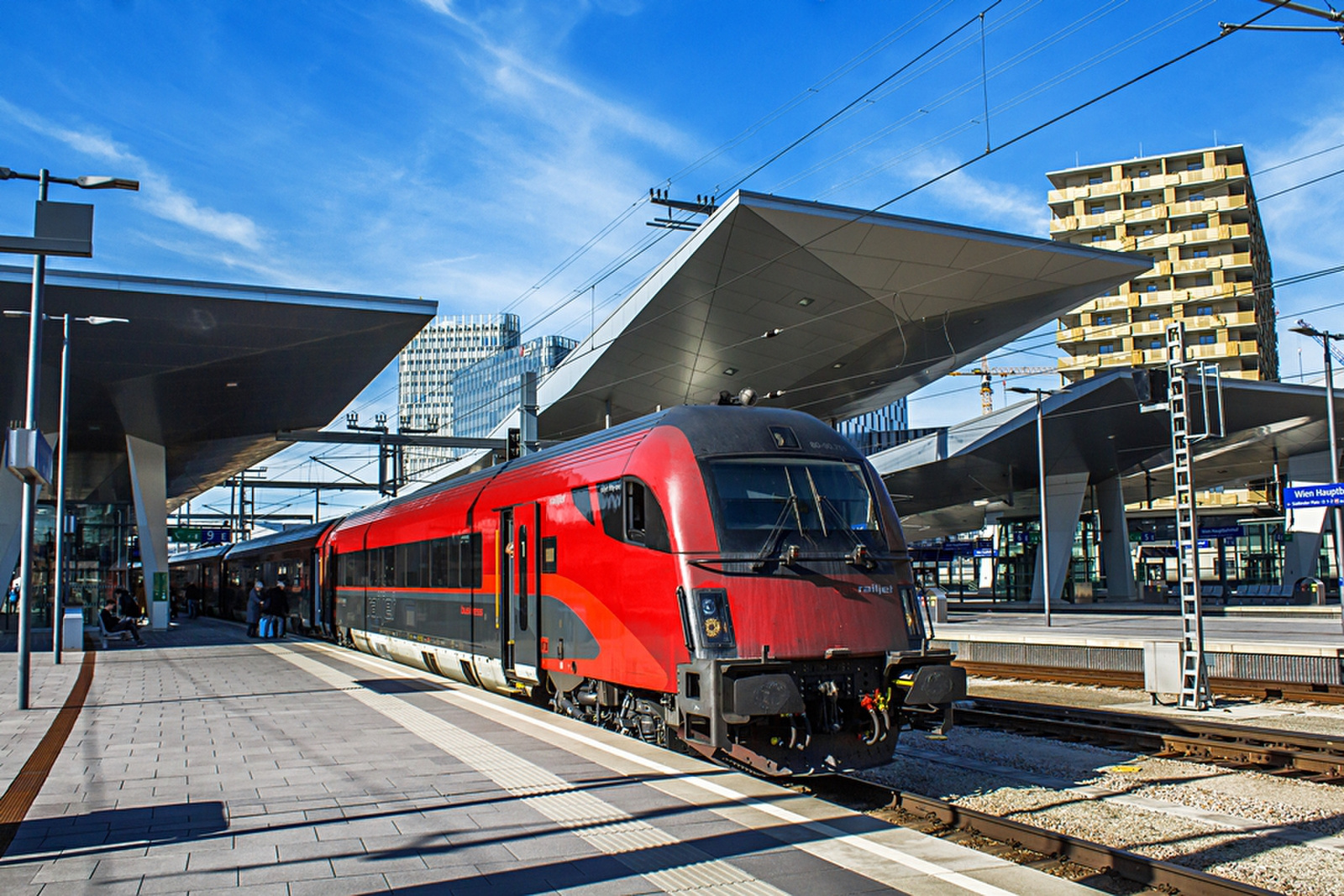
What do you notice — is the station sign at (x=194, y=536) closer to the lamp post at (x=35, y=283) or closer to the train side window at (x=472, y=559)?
the lamp post at (x=35, y=283)

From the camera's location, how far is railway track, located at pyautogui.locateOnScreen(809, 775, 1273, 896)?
608 cm

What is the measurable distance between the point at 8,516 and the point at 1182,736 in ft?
103

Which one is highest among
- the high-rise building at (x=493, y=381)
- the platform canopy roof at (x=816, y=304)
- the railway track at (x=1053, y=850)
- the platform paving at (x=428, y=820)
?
the high-rise building at (x=493, y=381)

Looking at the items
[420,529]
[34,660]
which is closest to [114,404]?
[34,660]

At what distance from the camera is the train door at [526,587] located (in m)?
12.0

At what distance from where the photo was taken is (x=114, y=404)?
30.6 meters

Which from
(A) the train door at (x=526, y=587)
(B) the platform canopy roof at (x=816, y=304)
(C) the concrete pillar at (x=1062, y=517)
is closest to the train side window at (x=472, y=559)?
(A) the train door at (x=526, y=587)

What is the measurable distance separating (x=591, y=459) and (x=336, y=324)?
1498 centimetres

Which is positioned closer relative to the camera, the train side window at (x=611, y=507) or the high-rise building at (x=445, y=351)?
the train side window at (x=611, y=507)

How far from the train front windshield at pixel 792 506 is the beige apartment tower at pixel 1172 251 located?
72743 mm

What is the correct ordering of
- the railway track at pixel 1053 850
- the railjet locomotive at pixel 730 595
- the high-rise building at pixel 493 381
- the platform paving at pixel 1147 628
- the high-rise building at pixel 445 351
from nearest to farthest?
the railway track at pixel 1053 850 → the railjet locomotive at pixel 730 595 → the platform paving at pixel 1147 628 → the high-rise building at pixel 493 381 → the high-rise building at pixel 445 351

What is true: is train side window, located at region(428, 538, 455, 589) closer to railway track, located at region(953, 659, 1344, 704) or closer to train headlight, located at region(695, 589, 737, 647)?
railway track, located at region(953, 659, 1344, 704)

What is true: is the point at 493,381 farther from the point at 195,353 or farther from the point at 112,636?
the point at 195,353

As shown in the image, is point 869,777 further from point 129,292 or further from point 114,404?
point 114,404
